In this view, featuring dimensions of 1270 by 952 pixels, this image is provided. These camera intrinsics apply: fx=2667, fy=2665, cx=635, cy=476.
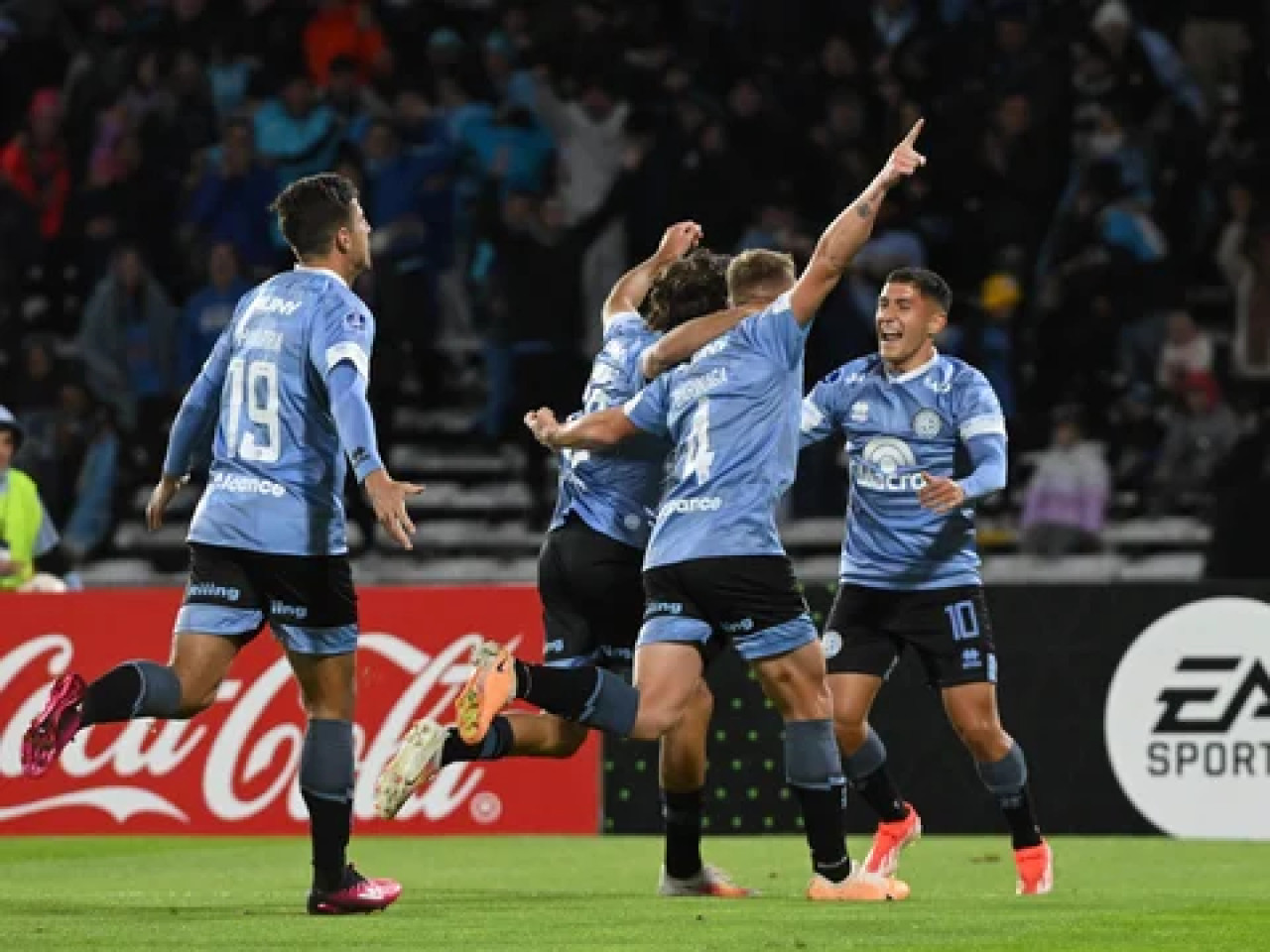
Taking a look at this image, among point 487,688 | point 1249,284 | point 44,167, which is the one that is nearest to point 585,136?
point 44,167

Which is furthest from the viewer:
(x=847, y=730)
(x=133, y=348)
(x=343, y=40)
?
(x=343, y=40)

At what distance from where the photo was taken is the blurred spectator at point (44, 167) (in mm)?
20000

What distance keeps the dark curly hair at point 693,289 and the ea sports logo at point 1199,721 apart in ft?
14.4

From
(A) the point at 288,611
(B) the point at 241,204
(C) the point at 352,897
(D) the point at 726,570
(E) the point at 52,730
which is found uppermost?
(B) the point at 241,204

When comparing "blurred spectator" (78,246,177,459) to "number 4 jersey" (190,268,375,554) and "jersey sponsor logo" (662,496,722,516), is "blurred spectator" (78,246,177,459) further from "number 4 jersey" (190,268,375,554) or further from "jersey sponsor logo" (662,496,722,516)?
"jersey sponsor logo" (662,496,722,516)

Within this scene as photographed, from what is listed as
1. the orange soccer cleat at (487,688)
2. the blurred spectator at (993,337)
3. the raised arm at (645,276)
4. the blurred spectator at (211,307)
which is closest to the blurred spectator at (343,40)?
the blurred spectator at (211,307)

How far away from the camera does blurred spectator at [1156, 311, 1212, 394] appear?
57.3 feet

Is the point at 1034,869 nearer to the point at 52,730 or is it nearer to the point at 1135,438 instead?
the point at 52,730

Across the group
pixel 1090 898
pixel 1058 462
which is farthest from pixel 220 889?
pixel 1058 462

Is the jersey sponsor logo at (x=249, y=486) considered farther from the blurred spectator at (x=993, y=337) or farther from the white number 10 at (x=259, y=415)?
the blurred spectator at (x=993, y=337)

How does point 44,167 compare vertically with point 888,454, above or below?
above

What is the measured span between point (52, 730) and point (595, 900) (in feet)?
6.69

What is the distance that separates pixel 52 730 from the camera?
320 inches

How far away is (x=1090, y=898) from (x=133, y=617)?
612 centimetres
